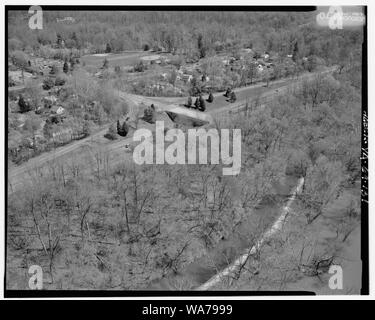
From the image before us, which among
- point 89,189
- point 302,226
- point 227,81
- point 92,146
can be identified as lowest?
point 302,226

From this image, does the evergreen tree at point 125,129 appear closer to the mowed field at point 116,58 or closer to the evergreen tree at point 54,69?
the mowed field at point 116,58

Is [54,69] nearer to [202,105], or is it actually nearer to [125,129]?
[125,129]

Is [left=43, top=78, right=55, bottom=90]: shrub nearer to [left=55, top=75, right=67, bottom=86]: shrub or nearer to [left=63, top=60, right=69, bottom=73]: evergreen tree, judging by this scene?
[left=55, top=75, right=67, bottom=86]: shrub

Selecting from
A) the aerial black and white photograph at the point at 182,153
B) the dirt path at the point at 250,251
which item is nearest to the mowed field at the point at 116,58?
the aerial black and white photograph at the point at 182,153

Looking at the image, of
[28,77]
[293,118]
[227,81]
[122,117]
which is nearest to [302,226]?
[293,118]

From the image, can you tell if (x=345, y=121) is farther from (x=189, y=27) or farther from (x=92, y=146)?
(x=92, y=146)
